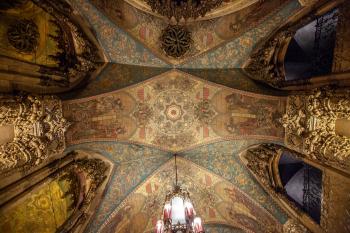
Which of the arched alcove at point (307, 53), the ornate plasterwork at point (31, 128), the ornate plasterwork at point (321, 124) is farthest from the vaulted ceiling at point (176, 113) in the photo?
the arched alcove at point (307, 53)

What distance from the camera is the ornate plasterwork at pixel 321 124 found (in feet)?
15.9

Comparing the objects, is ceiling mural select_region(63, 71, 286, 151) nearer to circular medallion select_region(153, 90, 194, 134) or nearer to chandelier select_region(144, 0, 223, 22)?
circular medallion select_region(153, 90, 194, 134)

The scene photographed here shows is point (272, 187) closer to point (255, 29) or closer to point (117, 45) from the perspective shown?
point (255, 29)

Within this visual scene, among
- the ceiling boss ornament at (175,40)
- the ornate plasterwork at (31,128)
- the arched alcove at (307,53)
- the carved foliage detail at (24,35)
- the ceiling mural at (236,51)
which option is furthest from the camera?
the arched alcove at (307,53)

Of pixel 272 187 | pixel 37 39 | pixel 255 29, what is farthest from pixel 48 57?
pixel 272 187

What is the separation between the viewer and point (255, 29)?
727cm

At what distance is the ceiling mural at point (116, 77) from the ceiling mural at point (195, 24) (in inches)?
25.2

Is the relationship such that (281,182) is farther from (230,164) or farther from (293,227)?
(230,164)

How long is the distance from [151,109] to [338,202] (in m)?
5.49

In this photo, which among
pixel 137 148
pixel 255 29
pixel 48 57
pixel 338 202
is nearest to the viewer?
pixel 338 202

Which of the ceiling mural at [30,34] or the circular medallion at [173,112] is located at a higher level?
the ceiling mural at [30,34]

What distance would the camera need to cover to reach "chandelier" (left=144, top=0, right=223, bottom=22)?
7.05 m

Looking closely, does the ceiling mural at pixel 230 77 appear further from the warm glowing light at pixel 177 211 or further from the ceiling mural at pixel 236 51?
the warm glowing light at pixel 177 211

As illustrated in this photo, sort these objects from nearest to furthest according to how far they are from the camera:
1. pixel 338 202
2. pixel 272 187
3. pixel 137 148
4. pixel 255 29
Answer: pixel 338 202, pixel 255 29, pixel 272 187, pixel 137 148
